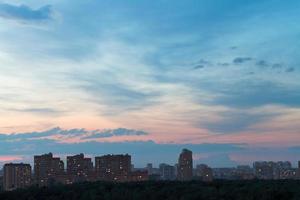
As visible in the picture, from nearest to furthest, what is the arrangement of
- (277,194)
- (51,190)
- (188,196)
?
(277,194) < (188,196) < (51,190)

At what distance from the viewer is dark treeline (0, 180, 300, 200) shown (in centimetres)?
3064

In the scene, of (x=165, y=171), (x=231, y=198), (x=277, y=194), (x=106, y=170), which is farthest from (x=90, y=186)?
(x=165, y=171)

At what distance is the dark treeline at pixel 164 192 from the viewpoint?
101 feet

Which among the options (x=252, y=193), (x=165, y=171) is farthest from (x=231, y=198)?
(x=165, y=171)

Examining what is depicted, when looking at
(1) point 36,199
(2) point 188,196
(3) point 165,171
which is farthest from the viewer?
(3) point 165,171

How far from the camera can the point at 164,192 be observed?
116ft

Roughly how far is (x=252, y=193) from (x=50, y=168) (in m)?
96.8

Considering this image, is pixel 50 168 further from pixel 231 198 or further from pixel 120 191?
pixel 231 198

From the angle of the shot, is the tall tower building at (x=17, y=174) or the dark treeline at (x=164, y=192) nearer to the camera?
the dark treeline at (x=164, y=192)

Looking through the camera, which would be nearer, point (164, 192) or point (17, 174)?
point (164, 192)

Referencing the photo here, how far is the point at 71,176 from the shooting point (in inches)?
4530

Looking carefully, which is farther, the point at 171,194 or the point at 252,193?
the point at 171,194

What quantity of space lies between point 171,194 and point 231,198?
525cm

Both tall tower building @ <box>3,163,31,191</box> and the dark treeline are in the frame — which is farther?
tall tower building @ <box>3,163,31,191</box>
